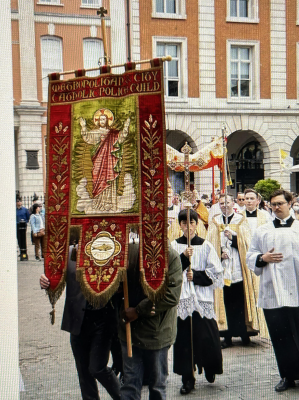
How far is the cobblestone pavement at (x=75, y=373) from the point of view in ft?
17.2

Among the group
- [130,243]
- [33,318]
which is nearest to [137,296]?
[130,243]

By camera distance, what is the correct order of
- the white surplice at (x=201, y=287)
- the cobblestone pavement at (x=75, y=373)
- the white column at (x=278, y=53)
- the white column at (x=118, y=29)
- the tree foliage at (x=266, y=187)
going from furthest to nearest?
the white column at (x=278, y=53) → the white column at (x=118, y=29) → the tree foliage at (x=266, y=187) → the white surplice at (x=201, y=287) → the cobblestone pavement at (x=75, y=373)

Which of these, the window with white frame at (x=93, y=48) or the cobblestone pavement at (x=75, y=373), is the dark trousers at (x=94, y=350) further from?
the window with white frame at (x=93, y=48)

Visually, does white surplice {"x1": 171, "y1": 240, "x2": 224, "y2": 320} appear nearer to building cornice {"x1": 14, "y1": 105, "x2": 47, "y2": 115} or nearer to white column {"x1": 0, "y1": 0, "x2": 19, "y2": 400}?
white column {"x1": 0, "y1": 0, "x2": 19, "y2": 400}

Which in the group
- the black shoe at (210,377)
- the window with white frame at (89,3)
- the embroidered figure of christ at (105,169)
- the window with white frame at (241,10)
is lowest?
the black shoe at (210,377)

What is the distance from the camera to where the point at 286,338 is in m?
5.39

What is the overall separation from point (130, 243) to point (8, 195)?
37.4 inches

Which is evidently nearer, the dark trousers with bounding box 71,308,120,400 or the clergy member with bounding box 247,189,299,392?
the dark trousers with bounding box 71,308,120,400

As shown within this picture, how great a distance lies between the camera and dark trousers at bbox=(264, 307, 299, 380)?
17.6ft

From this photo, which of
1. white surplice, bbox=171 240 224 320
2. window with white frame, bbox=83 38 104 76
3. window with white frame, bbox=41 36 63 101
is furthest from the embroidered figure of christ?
window with white frame, bbox=83 38 104 76

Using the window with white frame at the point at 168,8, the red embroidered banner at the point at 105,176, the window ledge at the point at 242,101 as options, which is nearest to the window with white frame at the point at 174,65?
the window with white frame at the point at 168,8

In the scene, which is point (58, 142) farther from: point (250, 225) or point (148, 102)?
point (250, 225)

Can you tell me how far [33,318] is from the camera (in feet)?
27.8

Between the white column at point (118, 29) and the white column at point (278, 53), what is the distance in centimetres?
625
